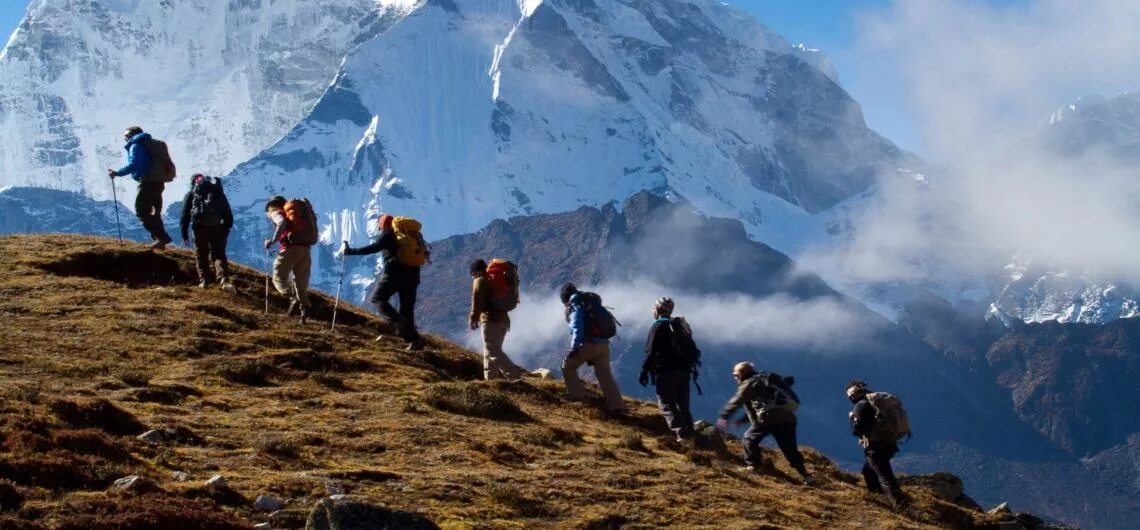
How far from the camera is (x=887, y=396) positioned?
69.5 feet

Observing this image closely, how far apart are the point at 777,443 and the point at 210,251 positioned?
12854 millimetres

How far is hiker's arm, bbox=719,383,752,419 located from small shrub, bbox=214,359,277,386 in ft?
22.8

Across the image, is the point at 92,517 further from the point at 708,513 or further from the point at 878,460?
the point at 878,460

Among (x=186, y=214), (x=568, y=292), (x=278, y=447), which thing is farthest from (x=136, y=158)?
(x=278, y=447)

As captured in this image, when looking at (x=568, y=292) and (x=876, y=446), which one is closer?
(x=876, y=446)

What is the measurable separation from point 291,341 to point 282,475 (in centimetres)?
867

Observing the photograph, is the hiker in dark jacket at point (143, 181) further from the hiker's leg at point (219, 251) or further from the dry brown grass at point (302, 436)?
the dry brown grass at point (302, 436)

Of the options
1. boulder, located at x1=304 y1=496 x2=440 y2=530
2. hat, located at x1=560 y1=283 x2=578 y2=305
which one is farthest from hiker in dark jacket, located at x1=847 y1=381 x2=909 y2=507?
boulder, located at x1=304 y1=496 x2=440 y2=530

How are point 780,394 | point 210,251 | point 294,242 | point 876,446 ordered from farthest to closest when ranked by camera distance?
point 210,251 < point 294,242 < point 780,394 < point 876,446

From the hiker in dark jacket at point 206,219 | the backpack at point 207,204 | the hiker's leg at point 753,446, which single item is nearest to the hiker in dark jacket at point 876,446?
the hiker's leg at point 753,446

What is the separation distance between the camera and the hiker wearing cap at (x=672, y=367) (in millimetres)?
22422

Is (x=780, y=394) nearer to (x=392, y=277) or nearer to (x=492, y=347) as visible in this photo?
(x=492, y=347)

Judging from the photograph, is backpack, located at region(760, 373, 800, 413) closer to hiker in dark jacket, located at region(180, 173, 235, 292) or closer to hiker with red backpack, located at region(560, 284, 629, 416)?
hiker with red backpack, located at region(560, 284, 629, 416)

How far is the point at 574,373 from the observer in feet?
79.3
